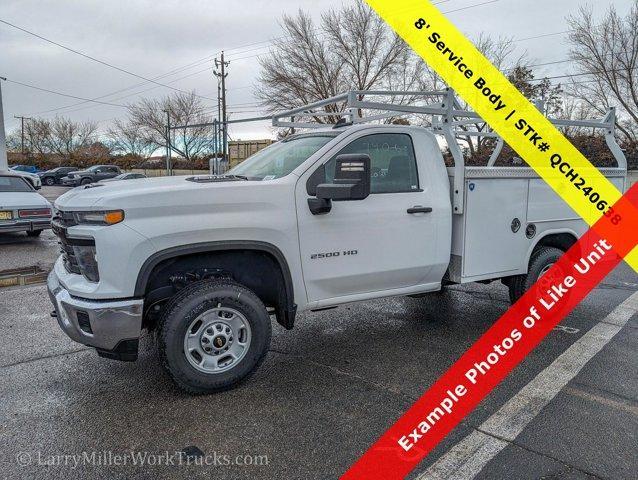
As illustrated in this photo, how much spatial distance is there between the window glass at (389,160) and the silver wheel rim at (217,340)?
1584 mm

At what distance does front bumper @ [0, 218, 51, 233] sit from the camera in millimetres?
9922

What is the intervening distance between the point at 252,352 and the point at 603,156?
19618 mm

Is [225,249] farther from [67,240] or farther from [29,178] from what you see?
[29,178]

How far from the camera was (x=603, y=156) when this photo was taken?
19047mm

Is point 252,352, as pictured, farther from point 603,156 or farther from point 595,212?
point 603,156

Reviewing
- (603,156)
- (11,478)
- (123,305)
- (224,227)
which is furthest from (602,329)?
(603,156)

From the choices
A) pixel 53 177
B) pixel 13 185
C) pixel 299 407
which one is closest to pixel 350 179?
pixel 299 407

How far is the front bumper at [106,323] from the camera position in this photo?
3.25m

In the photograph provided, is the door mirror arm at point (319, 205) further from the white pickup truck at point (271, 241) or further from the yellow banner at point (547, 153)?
the yellow banner at point (547, 153)

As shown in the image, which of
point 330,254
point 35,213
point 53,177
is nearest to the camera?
point 330,254

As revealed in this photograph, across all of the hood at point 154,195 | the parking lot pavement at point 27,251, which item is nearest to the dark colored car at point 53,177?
the parking lot pavement at point 27,251

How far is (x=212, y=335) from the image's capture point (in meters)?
3.56

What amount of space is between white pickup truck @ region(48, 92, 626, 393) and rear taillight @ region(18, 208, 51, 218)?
7.30 metres

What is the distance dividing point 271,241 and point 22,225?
8.61 metres
